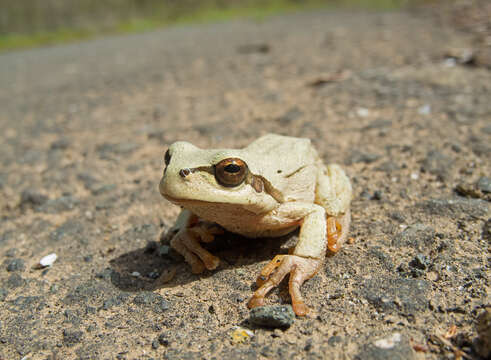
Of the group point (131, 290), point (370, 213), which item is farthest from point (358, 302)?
point (131, 290)

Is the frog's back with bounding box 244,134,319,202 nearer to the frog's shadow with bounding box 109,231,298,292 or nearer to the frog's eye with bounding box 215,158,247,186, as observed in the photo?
the frog's eye with bounding box 215,158,247,186

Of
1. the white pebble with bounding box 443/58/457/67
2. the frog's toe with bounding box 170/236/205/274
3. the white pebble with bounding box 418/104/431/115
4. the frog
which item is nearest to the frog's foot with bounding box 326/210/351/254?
the frog

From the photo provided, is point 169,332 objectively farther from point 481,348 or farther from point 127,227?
point 481,348

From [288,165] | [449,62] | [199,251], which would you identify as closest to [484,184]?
[288,165]

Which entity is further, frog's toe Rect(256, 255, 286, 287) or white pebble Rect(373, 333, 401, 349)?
frog's toe Rect(256, 255, 286, 287)

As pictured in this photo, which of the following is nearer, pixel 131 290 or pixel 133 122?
pixel 131 290

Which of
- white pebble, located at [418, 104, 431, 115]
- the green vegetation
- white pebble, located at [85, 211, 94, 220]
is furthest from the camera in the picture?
Result: the green vegetation

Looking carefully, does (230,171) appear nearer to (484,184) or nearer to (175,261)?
(175,261)
